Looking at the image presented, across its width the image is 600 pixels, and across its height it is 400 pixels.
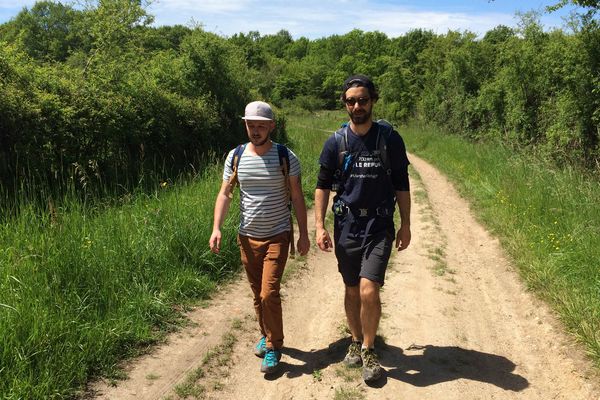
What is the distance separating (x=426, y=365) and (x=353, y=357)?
1.97 feet

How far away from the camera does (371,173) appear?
322 centimetres

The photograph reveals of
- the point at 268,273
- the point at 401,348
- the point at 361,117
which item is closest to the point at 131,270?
the point at 268,273

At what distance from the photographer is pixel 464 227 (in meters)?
7.98

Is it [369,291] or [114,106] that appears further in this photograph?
[114,106]

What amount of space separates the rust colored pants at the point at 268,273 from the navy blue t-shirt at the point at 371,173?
1.95 ft

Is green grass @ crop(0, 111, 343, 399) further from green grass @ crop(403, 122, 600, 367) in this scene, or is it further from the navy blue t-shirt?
green grass @ crop(403, 122, 600, 367)

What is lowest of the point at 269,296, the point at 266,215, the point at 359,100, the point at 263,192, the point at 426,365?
the point at 426,365

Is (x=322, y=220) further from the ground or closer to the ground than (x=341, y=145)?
closer to the ground

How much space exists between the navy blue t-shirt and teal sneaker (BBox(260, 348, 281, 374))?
116 centimetres

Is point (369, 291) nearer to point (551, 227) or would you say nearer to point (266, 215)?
point (266, 215)

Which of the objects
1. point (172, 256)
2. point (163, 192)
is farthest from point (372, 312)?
point (163, 192)

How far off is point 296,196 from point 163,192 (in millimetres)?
3906

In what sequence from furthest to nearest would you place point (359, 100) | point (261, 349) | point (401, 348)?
point (401, 348) → point (261, 349) → point (359, 100)

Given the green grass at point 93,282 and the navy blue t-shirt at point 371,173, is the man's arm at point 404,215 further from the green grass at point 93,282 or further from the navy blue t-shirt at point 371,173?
the green grass at point 93,282
